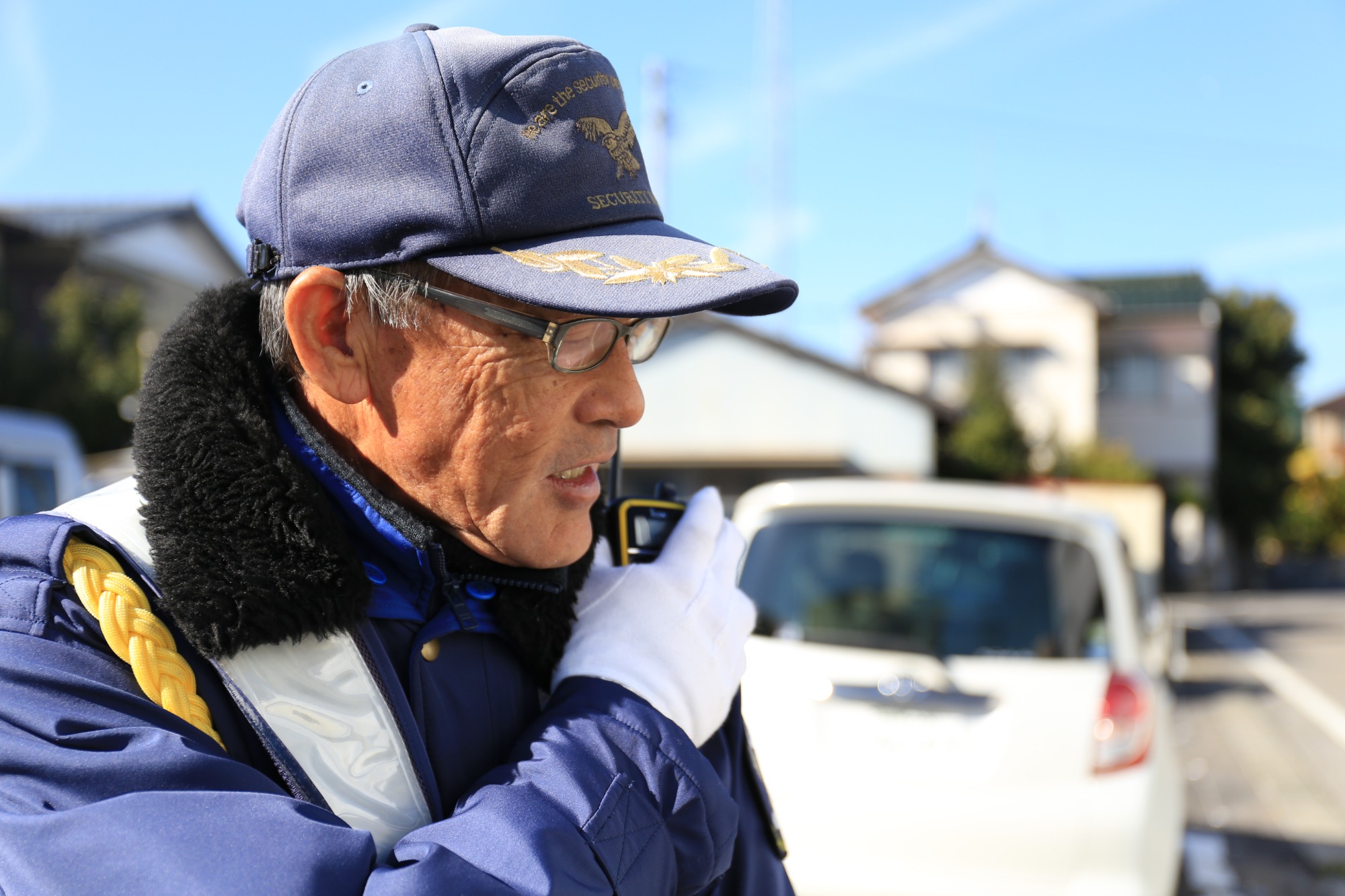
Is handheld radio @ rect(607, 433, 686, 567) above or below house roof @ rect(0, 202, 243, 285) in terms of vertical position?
above

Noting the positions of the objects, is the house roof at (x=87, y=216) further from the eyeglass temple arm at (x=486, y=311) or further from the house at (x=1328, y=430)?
the house at (x=1328, y=430)

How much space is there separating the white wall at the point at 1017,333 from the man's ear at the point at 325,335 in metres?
31.3

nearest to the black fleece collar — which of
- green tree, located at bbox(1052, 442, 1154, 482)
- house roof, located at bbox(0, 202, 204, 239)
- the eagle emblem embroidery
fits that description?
the eagle emblem embroidery

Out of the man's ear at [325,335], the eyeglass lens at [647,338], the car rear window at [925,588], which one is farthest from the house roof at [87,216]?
the man's ear at [325,335]

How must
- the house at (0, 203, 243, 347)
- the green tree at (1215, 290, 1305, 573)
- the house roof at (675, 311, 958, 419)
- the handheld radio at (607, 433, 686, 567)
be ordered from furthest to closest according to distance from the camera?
the green tree at (1215, 290, 1305, 573)
the house at (0, 203, 243, 347)
the house roof at (675, 311, 958, 419)
the handheld radio at (607, 433, 686, 567)

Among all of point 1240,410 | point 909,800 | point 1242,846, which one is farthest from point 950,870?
point 1240,410

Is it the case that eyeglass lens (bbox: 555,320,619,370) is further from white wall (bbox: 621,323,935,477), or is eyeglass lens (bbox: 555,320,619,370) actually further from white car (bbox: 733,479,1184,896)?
white wall (bbox: 621,323,935,477)

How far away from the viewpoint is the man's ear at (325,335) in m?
1.12

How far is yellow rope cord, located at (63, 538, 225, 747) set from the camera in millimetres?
935

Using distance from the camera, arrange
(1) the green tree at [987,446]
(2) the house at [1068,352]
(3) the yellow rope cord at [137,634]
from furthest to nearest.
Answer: (2) the house at [1068,352] → (1) the green tree at [987,446] → (3) the yellow rope cord at [137,634]

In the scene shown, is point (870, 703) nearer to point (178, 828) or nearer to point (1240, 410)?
point (178, 828)

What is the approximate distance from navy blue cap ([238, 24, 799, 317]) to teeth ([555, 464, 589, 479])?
0.24m

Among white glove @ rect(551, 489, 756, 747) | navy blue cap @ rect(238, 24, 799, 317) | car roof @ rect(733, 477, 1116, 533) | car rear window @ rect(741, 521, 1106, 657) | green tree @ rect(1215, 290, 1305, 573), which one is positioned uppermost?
navy blue cap @ rect(238, 24, 799, 317)

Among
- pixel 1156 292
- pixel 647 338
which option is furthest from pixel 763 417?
pixel 1156 292
